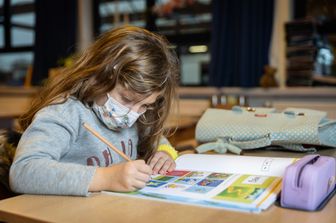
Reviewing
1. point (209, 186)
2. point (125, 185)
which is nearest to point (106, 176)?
point (125, 185)

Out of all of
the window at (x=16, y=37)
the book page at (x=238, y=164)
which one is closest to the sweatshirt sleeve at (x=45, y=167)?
the book page at (x=238, y=164)

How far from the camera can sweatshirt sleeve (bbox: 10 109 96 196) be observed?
739mm

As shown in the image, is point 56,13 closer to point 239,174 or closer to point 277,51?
point 277,51

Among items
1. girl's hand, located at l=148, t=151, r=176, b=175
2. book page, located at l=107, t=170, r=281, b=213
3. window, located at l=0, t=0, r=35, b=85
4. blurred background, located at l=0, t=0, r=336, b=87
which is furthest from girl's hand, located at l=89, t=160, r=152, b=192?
window, located at l=0, t=0, r=35, b=85

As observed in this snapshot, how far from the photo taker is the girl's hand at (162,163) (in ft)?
2.99

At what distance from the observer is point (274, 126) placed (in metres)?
1.24

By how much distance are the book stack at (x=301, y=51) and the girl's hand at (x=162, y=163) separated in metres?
2.11

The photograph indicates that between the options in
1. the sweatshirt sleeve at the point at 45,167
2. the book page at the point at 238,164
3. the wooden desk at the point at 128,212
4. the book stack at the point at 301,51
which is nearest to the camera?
the wooden desk at the point at 128,212

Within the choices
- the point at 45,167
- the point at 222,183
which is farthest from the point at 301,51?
the point at 45,167

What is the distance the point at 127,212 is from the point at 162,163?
32 centimetres

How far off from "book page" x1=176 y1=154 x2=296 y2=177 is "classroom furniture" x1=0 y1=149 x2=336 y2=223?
170mm

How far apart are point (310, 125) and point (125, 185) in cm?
68

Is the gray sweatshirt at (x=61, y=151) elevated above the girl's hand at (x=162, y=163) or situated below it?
above

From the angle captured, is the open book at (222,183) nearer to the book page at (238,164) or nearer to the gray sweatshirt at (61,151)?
the book page at (238,164)
